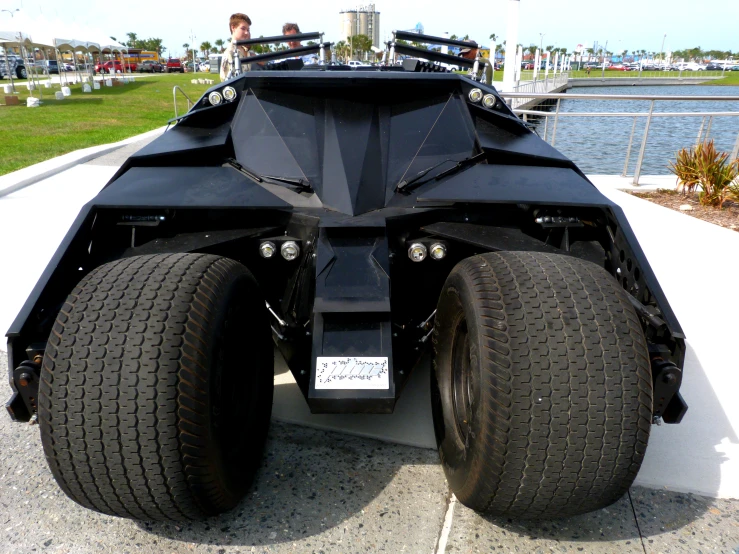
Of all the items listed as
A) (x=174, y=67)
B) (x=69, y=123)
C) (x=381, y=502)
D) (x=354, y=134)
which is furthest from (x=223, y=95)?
(x=174, y=67)

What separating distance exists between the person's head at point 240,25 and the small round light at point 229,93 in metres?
3.70

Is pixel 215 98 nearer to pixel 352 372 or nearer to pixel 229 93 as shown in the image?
pixel 229 93

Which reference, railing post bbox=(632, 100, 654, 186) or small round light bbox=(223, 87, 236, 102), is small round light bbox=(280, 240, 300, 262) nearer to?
small round light bbox=(223, 87, 236, 102)

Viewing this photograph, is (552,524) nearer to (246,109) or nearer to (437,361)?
(437,361)

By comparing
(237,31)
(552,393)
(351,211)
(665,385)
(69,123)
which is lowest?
(69,123)

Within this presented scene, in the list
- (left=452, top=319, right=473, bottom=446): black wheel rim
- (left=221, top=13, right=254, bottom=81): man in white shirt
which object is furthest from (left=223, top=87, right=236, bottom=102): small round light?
(left=221, top=13, right=254, bottom=81): man in white shirt

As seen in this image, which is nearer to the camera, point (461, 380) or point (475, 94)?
point (461, 380)

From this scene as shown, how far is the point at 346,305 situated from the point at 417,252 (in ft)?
1.86

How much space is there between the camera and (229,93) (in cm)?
335

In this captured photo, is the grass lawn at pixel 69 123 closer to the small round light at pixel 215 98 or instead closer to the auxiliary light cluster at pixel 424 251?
the small round light at pixel 215 98

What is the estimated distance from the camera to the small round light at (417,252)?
9.09ft

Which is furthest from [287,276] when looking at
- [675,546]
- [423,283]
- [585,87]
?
[585,87]

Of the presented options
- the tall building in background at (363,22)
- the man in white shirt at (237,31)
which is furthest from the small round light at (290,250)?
the tall building in background at (363,22)

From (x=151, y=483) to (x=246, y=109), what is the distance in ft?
6.77
